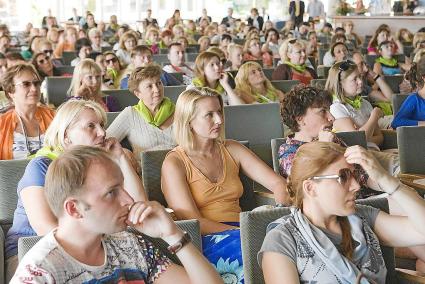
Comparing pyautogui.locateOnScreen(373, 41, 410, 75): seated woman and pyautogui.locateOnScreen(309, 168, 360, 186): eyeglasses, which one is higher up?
pyautogui.locateOnScreen(309, 168, 360, 186): eyeglasses

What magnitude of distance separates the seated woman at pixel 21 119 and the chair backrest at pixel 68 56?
656 cm

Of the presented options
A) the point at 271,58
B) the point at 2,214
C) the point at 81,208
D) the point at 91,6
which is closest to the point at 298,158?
the point at 81,208

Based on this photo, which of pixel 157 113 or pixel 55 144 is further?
pixel 157 113

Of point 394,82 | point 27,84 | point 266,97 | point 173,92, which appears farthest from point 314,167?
point 394,82

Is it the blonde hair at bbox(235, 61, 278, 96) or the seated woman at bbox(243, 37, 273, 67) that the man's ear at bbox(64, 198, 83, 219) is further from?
the seated woman at bbox(243, 37, 273, 67)

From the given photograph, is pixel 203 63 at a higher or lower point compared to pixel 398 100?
higher

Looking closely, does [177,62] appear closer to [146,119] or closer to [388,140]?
[388,140]

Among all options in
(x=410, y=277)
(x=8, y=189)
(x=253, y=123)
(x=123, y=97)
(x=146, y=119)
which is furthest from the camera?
(x=123, y=97)

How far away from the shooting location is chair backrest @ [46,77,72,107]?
22.9 ft

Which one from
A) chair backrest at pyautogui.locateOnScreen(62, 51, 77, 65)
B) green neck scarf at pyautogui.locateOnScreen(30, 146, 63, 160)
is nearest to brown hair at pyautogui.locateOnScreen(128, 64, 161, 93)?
green neck scarf at pyautogui.locateOnScreen(30, 146, 63, 160)

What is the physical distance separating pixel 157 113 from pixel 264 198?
1258 mm

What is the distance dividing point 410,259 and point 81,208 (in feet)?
5.54

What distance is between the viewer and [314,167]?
260cm

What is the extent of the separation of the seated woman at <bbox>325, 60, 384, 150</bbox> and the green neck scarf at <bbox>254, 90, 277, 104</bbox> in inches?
40.0
